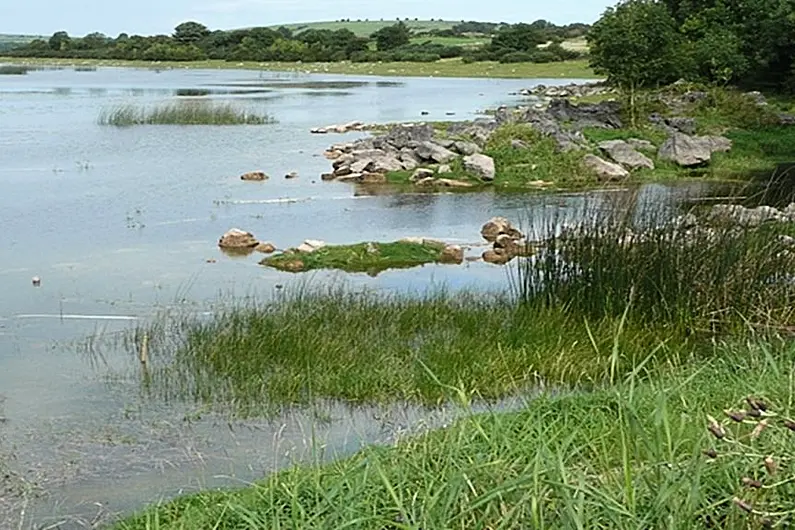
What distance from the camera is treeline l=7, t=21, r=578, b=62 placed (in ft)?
318

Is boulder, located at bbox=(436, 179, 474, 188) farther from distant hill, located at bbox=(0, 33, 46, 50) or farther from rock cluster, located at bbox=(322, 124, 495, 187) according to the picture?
distant hill, located at bbox=(0, 33, 46, 50)

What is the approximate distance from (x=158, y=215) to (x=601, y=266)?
432 inches

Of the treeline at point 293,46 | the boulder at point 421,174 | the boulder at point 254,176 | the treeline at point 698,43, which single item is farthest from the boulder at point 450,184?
the treeline at point 293,46

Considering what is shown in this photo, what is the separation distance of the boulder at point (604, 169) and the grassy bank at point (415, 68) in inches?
1890

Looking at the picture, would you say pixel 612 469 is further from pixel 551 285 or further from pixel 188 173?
pixel 188 173

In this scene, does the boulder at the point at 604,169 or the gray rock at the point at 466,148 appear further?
the gray rock at the point at 466,148

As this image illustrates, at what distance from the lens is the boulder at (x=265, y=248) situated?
15.3 meters

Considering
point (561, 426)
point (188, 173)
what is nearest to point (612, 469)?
point (561, 426)

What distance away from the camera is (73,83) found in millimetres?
66562

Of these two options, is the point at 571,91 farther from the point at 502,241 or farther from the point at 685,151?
the point at 502,241

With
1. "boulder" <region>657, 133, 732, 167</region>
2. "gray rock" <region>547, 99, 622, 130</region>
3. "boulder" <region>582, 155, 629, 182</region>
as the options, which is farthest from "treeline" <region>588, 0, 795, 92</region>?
"boulder" <region>582, 155, 629, 182</region>

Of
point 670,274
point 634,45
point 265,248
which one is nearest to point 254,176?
point 265,248

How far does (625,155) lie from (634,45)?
6297 mm

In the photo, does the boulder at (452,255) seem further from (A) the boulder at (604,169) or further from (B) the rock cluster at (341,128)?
(B) the rock cluster at (341,128)
